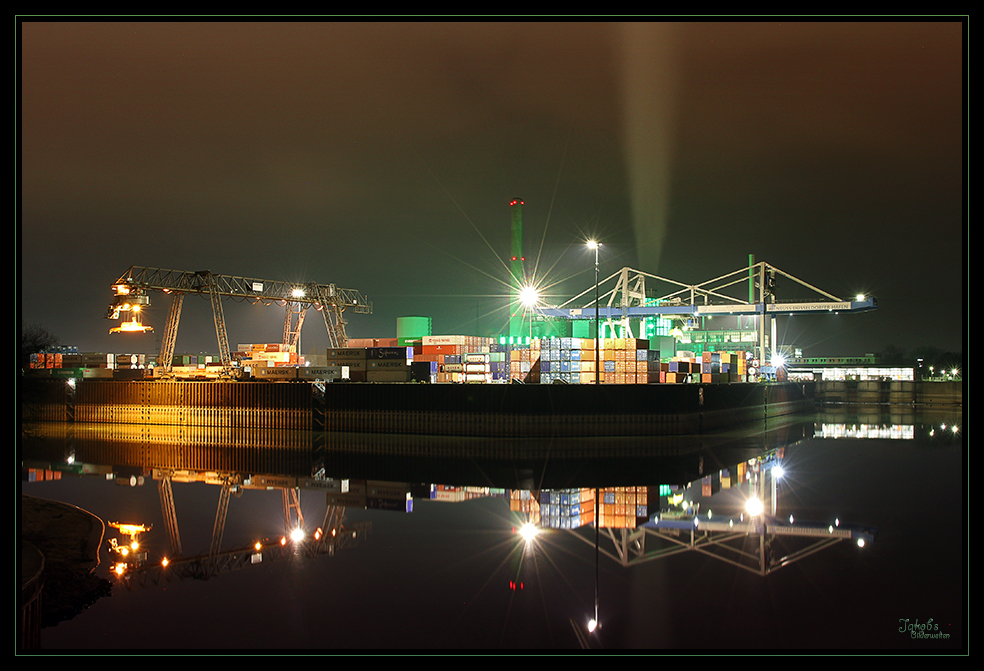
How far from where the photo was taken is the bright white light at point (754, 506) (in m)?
21.9

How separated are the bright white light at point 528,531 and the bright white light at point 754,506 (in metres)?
8.08

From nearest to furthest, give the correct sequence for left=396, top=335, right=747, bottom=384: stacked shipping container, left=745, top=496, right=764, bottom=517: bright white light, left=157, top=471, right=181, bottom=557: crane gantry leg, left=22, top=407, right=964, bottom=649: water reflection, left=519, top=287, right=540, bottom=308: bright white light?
left=22, top=407, right=964, bottom=649: water reflection → left=157, top=471, right=181, bottom=557: crane gantry leg → left=745, top=496, right=764, bottom=517: bright white light → left=396, top=335, right=747, bottom=384: stacked shipping container → left=519, top=287, right=540, bottom=308: bright white light

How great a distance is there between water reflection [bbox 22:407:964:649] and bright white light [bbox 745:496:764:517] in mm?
171

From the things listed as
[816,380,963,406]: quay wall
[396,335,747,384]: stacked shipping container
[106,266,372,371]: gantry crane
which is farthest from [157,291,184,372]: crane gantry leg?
[816,380,963,406]: quay wall

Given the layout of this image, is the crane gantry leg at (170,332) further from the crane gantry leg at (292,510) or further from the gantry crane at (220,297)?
the crane gantry leg at (292,510)

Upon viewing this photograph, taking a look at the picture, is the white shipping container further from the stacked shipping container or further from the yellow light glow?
the yellow light glow

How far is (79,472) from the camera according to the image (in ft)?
106

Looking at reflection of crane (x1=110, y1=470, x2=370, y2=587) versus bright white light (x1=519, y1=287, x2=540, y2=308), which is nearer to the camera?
reflection of crane (x1=110, y1=470, x2=370, y2=587)

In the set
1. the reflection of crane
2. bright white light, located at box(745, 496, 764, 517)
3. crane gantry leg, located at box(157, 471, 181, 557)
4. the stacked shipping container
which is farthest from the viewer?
the stacked shipping container

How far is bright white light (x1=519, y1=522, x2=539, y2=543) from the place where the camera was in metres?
18.6

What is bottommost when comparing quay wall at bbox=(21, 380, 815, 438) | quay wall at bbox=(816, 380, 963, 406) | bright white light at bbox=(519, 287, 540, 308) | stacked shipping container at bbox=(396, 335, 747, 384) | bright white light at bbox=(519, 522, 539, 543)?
quay wall at bbox=(816, 380, 963, 406)

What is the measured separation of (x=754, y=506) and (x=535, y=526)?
9.00 metres

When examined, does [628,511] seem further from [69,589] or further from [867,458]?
[867,458]

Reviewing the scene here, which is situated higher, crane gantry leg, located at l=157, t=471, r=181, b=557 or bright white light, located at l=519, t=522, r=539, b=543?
bright white light, located at l=519, t=522, r=539, b=543
